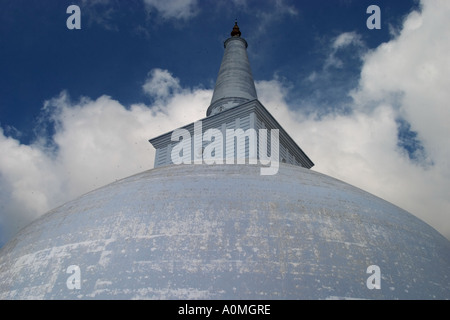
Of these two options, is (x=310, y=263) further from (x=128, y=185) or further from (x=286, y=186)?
(x=128, y=185)

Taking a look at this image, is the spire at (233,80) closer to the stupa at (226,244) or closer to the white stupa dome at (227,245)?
the stupa at (226,244)

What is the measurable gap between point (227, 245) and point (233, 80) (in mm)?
12295

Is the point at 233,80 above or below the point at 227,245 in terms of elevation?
above

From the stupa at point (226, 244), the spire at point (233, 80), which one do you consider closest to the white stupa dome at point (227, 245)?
the stupa at point (226, 244)

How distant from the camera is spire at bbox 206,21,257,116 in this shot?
52.1 feet

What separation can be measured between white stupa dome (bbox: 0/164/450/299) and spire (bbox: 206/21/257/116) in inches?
347

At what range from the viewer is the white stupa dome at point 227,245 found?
5.04m

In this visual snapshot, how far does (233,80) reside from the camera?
16.8m

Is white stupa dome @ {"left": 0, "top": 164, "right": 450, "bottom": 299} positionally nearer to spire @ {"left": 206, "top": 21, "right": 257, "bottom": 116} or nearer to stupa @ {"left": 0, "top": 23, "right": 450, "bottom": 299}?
stupa @ {"left": 0, "top": 23, "right": 450, "bottom": 299}

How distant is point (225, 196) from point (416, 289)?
9.98 feet

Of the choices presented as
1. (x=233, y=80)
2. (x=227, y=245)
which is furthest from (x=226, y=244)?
(x=233, y=80)

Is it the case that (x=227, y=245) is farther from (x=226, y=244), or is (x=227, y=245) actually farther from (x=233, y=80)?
(x=233, y=80)

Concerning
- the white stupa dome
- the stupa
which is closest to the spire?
the stupa

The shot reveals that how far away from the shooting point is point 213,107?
1609 centimetres
